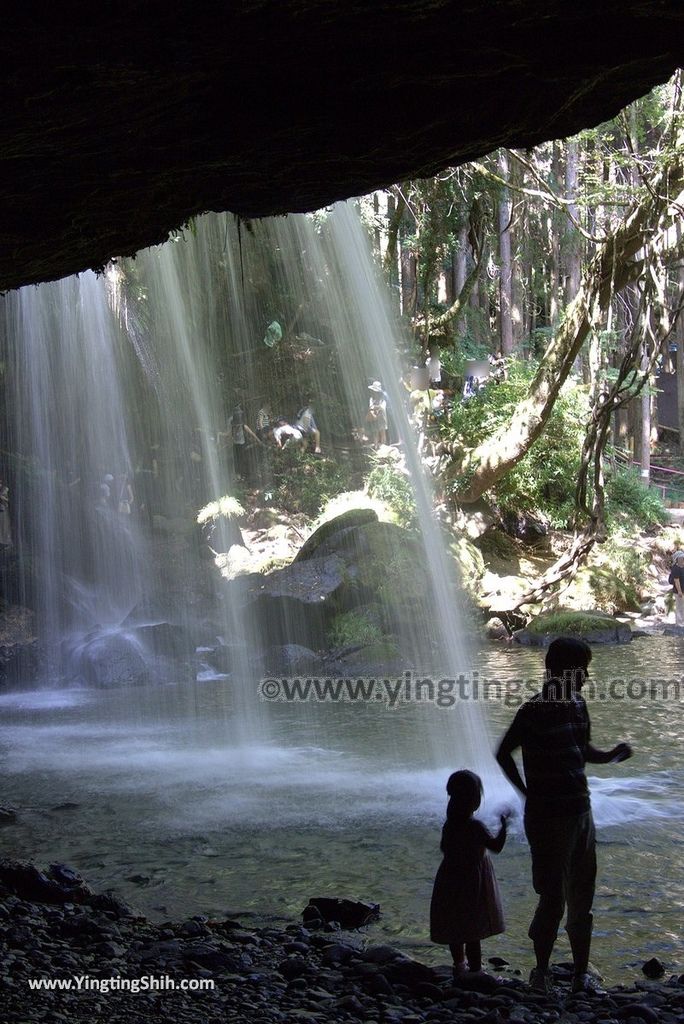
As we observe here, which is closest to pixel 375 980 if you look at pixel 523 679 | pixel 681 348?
pixel 523 679

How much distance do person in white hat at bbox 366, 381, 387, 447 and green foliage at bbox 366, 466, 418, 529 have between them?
375 cm

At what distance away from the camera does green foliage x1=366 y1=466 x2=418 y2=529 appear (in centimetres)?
2208

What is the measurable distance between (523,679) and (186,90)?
11.9 metres

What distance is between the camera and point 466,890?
4.42 m

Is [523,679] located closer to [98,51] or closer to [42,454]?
[98,51]

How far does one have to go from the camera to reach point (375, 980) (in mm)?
4430

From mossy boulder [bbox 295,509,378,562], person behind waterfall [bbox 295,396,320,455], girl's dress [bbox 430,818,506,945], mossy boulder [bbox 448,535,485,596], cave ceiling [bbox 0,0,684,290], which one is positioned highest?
person behind waterfall [bbox 295,396,320,455]

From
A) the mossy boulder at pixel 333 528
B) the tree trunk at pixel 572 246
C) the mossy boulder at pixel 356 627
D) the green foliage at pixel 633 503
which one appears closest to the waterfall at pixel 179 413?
the mossy boulder at pixel 356 627

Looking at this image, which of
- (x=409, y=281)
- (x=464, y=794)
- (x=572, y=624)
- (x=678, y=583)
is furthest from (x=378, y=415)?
(x=464, y=794)

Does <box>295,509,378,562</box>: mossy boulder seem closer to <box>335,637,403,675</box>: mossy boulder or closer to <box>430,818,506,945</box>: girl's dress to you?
<box>335,637,403,675</box>: mossy boulder

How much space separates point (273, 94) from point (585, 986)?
4250mm

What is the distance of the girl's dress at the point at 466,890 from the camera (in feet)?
14.4

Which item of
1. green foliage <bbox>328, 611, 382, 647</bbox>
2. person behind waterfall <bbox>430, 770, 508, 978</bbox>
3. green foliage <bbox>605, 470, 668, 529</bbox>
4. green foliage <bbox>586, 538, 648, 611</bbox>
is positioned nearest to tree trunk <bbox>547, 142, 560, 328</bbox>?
green foliage <bbox>605, 470, 668, 529</bbox>

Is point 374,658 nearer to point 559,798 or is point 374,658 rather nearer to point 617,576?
point 617,576
